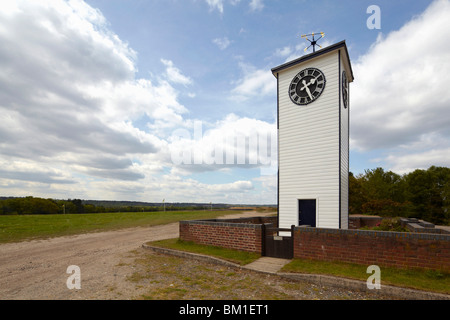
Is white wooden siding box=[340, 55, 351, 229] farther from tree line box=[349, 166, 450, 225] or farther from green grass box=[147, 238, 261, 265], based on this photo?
tree line box=[349, 166, 450, 225]

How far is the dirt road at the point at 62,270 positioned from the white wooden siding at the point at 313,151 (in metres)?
8.62

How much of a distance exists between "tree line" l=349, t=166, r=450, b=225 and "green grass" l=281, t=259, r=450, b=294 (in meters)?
27.7

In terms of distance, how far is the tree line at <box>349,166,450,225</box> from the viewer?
32062 mm

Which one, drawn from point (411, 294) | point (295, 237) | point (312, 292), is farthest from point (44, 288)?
point (411, 294)

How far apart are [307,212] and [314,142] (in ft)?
12.2

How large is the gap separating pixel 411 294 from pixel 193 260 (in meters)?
6.91

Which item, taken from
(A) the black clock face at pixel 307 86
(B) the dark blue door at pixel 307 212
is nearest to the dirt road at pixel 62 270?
(B) the dark blue door at pixel 307 212

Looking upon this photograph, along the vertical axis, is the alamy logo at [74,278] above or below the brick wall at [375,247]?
below

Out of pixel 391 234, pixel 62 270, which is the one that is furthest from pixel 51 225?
pixel 391 234

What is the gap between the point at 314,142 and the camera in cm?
1240

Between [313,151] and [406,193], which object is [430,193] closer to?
[406,193]

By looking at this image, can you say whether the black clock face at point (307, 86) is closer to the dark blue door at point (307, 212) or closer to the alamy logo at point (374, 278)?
the dark blue door at point (307, 212)

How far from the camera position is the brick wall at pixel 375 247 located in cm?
664

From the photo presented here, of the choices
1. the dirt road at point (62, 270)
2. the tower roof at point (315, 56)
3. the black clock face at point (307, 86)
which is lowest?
the dirt road at point (62, 270)
